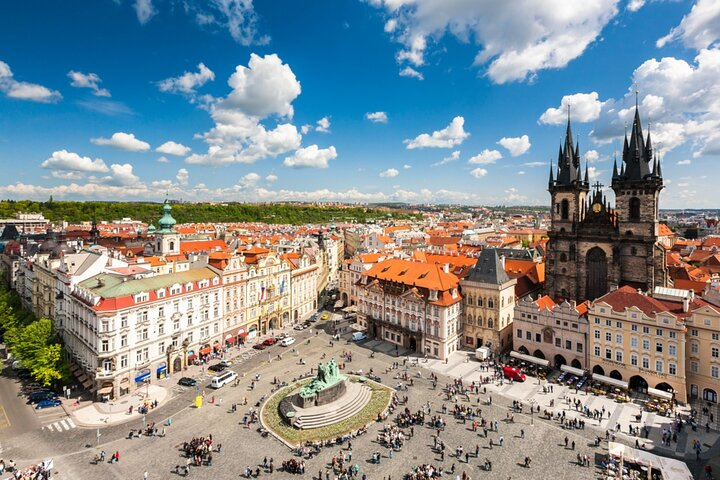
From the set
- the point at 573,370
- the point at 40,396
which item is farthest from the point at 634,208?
the point at 40,396

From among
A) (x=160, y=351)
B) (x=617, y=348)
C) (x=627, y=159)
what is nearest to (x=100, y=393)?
(x=160, y=351)

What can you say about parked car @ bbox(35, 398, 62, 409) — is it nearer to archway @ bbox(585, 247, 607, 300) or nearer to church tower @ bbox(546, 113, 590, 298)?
church tower @ bbox(546, 113, 590, 298)

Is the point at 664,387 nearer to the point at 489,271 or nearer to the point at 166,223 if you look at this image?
the point at 489,271

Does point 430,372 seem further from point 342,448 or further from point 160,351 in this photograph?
point 160,351

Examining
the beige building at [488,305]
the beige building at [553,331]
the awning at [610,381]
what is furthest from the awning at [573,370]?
the beige building at [488,305]

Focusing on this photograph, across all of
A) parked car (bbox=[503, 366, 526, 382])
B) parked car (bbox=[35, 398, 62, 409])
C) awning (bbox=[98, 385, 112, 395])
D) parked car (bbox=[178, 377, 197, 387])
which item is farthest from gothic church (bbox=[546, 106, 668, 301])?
parked car (bbox=[35, 398, 62, 409])

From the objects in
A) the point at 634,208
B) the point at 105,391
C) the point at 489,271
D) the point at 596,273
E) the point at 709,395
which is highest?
the point at 634,208
